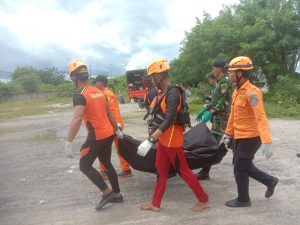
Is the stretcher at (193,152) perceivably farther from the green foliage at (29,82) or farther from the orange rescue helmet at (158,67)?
the green foliage at (29,82)

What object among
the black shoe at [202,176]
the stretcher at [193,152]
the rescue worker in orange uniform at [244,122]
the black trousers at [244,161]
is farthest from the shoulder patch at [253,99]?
the black shoe at [202,176]

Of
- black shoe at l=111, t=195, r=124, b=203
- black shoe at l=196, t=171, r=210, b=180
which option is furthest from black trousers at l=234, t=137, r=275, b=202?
black shoe at l=111, t=195, r=124, b=203

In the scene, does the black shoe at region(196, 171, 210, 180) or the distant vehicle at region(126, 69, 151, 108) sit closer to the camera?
the black shoe at region(196, 171, 210, 180)

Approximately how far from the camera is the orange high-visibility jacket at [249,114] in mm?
4391

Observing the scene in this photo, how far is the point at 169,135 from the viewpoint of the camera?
4.61 m

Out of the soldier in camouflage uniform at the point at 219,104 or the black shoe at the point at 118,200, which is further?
the soldier in camouflage uniform at the point at 219,104

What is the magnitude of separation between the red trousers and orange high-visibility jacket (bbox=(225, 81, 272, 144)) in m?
0.71

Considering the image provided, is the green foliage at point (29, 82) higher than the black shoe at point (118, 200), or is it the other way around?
the green foliage at point (29, 82)

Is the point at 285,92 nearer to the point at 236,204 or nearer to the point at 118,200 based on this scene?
the point at 236,204

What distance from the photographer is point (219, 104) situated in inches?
230

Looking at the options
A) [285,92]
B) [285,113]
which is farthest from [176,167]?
[285,92]

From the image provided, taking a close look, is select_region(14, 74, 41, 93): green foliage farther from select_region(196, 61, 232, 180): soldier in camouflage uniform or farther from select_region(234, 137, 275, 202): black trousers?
select_region(234, 137, 275, 202): black trousers

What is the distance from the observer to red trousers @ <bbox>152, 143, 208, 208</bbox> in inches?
184

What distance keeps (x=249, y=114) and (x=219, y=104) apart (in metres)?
1.23
